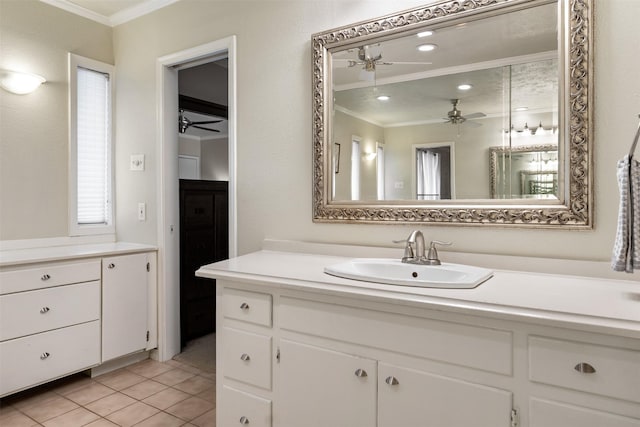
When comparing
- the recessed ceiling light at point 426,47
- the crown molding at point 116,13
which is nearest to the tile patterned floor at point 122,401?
the recessed ceiling light at point 426,47

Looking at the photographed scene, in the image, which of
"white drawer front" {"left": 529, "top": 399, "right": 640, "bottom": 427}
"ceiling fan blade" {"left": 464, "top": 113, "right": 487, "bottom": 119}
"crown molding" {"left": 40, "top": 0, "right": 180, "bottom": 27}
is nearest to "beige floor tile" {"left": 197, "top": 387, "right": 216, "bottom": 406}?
"white drawer front" {"left": 529, "top": 399, "right": 640, "bottom": 427}

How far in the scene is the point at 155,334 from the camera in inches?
114

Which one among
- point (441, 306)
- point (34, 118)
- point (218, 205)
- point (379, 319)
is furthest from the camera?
point (218, 205)

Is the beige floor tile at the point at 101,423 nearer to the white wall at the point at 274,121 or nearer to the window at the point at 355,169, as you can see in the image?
the white wall at the point at 274,121

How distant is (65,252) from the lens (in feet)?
8.27

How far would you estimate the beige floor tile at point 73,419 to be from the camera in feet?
6.76

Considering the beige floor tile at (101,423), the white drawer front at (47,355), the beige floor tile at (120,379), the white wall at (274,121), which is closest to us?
the white wall at (274,121)

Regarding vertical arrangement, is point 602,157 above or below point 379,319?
above

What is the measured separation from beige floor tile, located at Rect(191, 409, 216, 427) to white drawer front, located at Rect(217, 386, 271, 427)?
36cm

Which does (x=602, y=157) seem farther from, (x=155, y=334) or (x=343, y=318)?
(x=155, y=334)

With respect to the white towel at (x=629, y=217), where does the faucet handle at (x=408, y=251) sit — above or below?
below

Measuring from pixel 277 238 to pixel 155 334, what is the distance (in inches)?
53.6

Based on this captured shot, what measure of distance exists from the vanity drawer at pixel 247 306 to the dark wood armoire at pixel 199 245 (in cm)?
156

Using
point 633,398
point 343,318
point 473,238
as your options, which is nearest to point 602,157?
point 473,238
